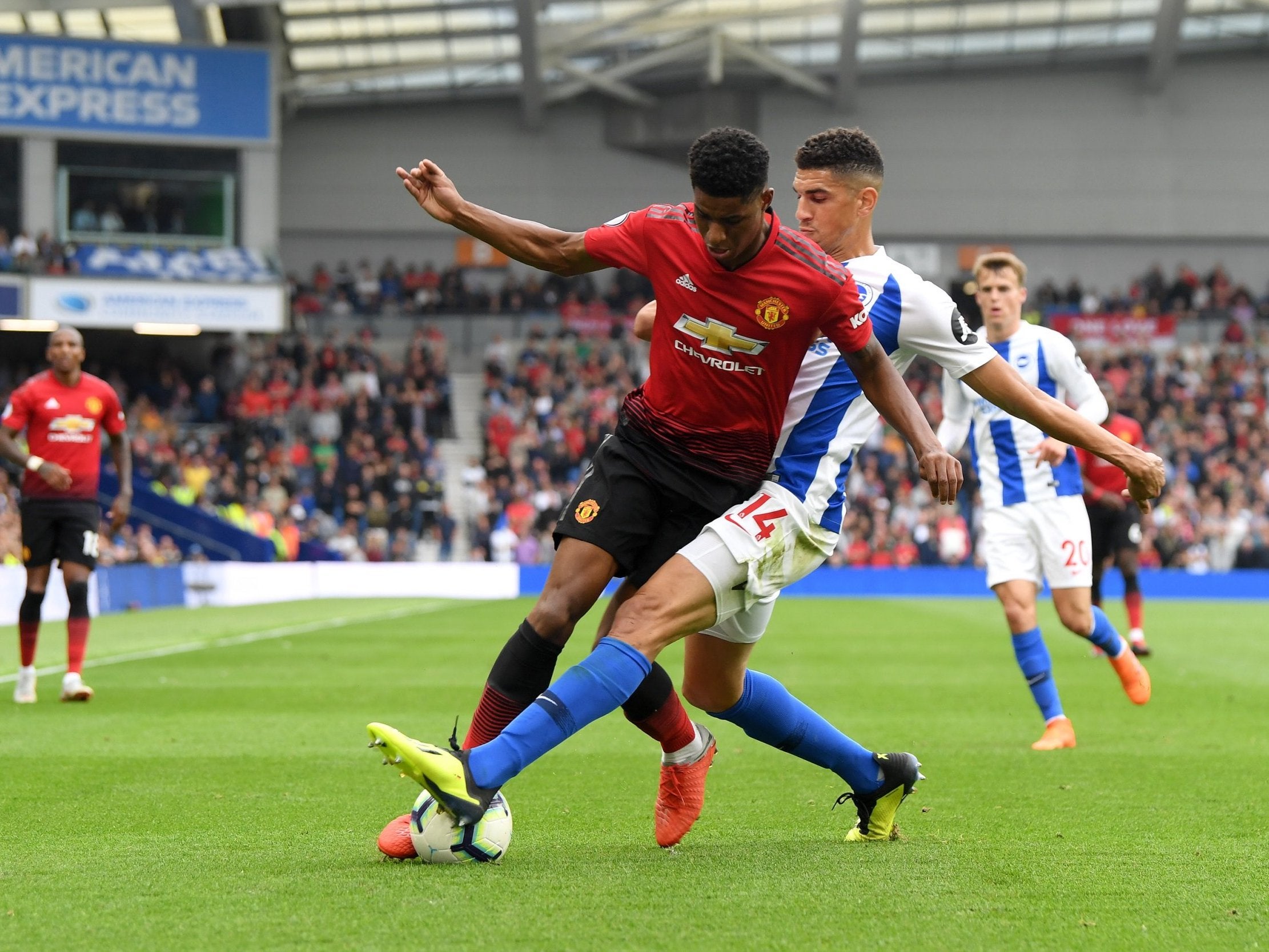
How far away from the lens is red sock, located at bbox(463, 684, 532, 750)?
4.45 meters

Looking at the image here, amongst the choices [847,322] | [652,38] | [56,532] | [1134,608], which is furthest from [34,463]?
Answer: [652,38]

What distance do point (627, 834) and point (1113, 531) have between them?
33.0 feet

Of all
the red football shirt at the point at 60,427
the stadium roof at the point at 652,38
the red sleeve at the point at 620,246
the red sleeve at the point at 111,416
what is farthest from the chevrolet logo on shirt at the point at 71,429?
the stadium roof at the point at 652,38

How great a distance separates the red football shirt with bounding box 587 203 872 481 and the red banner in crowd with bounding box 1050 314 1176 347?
1320 inches

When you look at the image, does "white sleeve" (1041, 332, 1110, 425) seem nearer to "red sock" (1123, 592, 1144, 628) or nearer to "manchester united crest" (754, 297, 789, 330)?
"manchester united crest" (754, 297, 789, 330)

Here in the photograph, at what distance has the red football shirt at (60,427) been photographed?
30.7 ft

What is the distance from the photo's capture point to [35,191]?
31.3m

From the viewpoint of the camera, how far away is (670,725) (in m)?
4.83

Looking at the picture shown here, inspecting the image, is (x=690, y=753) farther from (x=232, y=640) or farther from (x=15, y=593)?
(x=15, y=593)

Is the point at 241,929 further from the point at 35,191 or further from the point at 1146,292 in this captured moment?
the point at 1146,292

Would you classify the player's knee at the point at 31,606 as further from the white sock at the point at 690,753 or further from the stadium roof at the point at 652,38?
the stadium roof at the point at 652,38

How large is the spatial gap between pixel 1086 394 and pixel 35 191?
28.2 metres

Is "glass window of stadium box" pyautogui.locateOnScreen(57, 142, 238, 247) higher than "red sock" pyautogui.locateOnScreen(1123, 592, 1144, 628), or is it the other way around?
"glass window of stadium box" pyautogui.locateOnScreen(57, 142, 238, 247)

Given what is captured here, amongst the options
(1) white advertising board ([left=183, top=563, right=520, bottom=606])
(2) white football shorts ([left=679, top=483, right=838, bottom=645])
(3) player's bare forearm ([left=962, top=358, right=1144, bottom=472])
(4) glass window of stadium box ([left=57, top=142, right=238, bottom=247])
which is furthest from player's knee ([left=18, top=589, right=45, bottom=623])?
(4) glass window of stadium box ([left=57, top=142, right=238, bottom=247])
